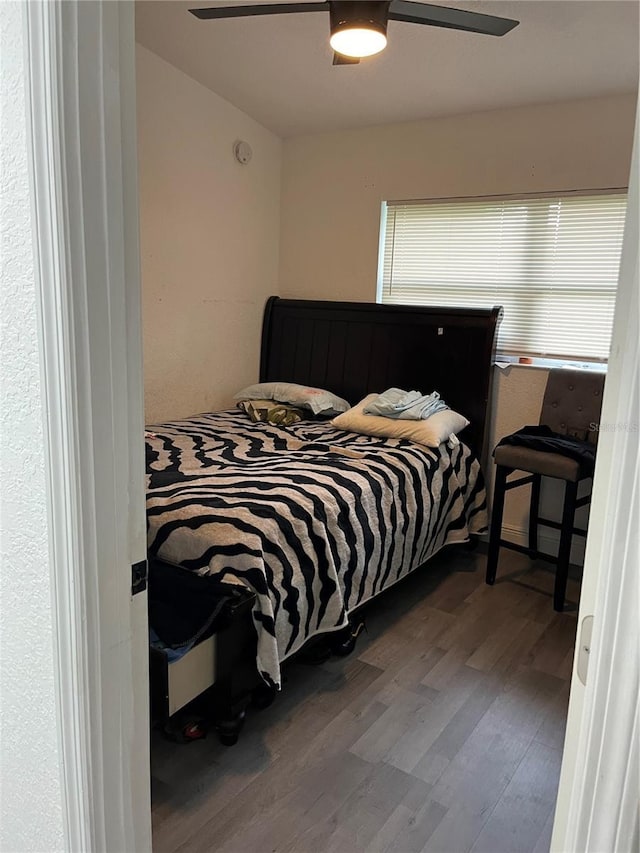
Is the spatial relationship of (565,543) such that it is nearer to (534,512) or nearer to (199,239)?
(534,512)

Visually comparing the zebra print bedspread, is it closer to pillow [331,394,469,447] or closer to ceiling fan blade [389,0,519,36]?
pillow [331,394,469,447]

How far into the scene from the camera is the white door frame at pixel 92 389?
80 centimetres

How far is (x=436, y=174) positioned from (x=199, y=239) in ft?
4.61

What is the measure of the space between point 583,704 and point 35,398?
2.68 ft

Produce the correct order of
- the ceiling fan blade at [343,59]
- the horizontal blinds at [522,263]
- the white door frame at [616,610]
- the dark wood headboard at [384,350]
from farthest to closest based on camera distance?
the dark wood headboard at [384,350] → the horizontal blinds at [522,263] → the ceiling fan blade at [343,59] → the white door frame at [616,610]

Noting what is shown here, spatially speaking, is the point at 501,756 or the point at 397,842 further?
the point at 501,756

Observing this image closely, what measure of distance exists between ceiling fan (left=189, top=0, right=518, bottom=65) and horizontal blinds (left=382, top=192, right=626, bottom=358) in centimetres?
140

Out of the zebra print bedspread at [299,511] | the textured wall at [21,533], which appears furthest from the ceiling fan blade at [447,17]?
the zebra print bedspread at [299,511]

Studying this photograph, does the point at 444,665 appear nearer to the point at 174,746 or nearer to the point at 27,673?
the point at 174,746

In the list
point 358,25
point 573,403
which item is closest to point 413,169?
point 573,403

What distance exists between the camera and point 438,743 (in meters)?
2.03

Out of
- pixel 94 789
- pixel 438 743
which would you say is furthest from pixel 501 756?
pixel 94 789

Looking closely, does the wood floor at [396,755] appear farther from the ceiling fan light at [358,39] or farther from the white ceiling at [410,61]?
the white ceiling at [410,61]

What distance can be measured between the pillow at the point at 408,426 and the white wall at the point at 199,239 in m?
0.97
